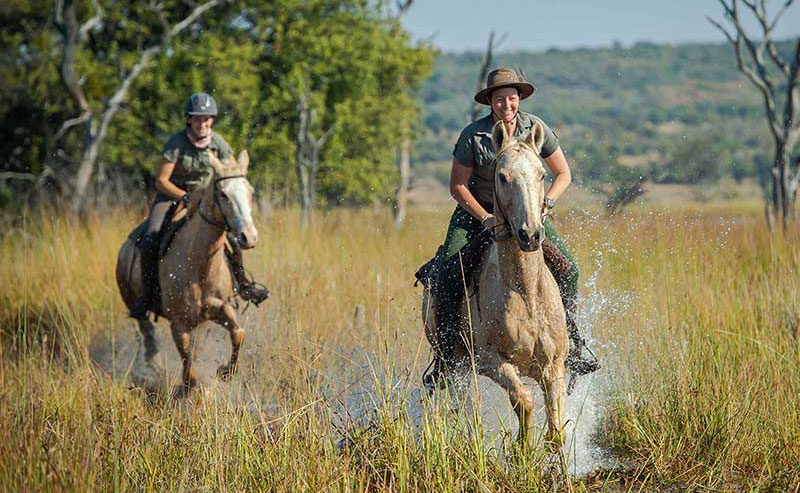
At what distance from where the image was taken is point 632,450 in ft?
20.6

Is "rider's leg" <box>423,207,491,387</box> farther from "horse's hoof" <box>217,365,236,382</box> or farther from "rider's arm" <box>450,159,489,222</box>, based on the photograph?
"horse's hoof" <box>217,365,236,382</box>

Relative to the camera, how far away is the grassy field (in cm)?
494

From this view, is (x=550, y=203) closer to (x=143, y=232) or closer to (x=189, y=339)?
(x=189, y=339)

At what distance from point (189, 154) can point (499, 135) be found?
4.72m

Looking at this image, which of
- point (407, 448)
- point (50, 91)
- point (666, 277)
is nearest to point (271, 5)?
point (50, 91)

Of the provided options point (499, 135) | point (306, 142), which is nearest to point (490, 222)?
point (499, 135)

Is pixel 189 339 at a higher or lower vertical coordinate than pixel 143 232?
lower

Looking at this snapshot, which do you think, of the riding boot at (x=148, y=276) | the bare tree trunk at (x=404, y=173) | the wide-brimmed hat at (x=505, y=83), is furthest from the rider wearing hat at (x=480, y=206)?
the bare tree trunk at (x=404, y=173)

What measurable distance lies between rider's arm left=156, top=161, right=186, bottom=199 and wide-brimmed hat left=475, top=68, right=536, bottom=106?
3970 mm

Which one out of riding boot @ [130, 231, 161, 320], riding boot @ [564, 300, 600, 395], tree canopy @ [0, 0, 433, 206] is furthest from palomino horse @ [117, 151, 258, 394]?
tree canopy @ [0, 0, 433, 206]

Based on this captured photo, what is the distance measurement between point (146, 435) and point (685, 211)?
6346mm

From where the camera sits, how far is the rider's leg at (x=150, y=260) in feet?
30.3

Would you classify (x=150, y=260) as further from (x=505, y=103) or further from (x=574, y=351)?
(x=574, y=351)

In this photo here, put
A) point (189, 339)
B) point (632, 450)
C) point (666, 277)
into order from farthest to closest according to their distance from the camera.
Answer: point (189, 339) → point (666, 277) → point (632, 450)
